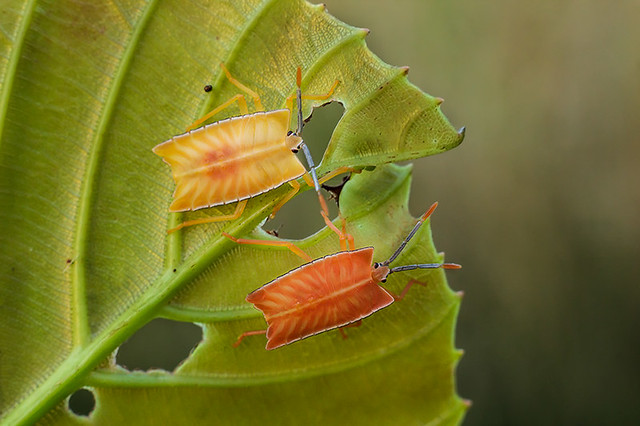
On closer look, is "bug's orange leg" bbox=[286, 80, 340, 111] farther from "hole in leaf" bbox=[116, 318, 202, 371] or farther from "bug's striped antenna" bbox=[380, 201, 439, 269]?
"hole in leaf" bbox=[116, 318, 202, 371]

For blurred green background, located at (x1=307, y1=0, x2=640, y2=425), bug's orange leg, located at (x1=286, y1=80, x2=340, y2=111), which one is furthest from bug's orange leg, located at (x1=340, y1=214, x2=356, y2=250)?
blurred green background, located at (x1=307, y1=0, x2=640, y2=425)

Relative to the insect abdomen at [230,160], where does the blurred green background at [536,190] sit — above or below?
below

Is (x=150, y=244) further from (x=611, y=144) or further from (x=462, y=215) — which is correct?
(x=611, y=144)

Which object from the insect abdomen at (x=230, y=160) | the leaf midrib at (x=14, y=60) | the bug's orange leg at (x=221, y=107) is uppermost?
the leaf midrib at (x=14, y=60)

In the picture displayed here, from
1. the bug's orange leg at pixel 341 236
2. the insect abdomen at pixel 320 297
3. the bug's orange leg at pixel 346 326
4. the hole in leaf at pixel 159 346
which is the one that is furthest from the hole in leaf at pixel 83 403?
the hole in leaf at pixel 159 346

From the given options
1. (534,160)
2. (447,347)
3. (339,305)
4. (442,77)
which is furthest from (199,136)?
(534,160)

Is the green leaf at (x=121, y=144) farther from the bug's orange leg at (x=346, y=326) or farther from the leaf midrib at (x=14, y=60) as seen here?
the bug's orange leg at (x=346, y=326)
